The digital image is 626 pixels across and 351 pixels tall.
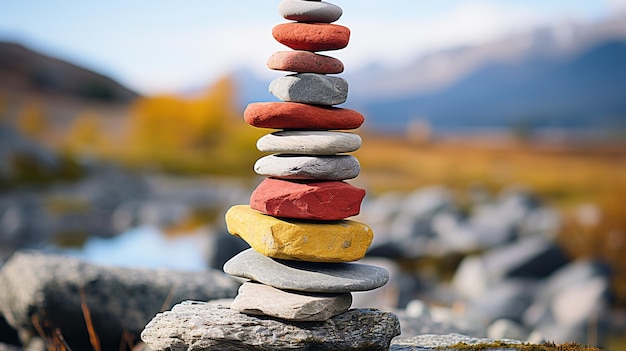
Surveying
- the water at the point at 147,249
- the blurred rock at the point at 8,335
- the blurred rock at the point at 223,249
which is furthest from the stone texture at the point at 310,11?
the water at the point at 147,249

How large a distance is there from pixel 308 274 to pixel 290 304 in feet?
0.86

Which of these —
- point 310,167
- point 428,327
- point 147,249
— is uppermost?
point 310,167

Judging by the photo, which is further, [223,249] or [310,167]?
[223,249]

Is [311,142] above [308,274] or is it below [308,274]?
above

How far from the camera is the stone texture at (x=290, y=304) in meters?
4.82

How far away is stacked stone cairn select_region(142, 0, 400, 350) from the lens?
4.91 m

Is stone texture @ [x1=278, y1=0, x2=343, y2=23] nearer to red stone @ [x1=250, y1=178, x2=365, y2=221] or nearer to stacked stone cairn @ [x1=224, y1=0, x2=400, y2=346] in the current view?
stacked stone cairn @ [x1=224, y1=0, x2=400, y2=346]

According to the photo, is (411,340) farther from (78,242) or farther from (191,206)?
(191,206)

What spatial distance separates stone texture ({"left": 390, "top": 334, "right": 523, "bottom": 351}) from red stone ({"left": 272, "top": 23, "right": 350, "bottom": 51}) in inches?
93.5

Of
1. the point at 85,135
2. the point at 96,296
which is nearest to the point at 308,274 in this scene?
the point at 96,296

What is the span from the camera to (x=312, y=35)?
16.7ft

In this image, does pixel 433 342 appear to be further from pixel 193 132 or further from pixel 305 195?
pixel 193 132

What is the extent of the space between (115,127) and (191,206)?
1188 cm

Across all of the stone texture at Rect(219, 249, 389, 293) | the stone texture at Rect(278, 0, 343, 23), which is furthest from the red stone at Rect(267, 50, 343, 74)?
the stone texture at Rect(219, 249, 389, 293)
